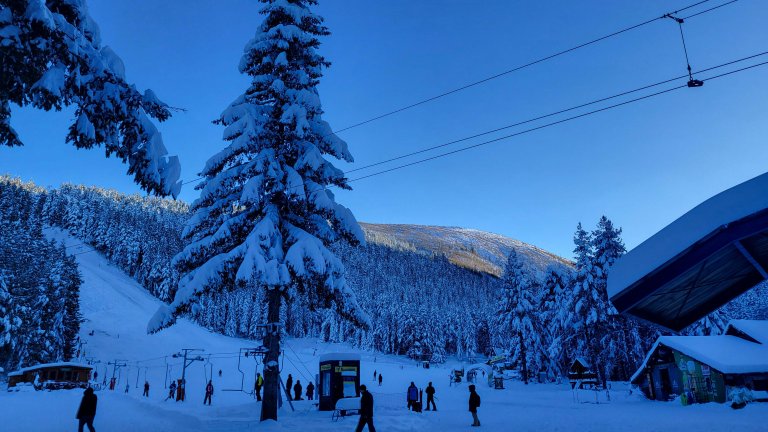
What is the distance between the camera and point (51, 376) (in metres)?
44.8

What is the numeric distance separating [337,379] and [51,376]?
37988 mm

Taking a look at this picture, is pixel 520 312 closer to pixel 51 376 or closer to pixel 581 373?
pixel 581 373

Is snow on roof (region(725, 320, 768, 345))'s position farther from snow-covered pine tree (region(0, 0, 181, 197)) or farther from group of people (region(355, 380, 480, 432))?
snow-covered pine tree (region(0, 0, 181, 197))

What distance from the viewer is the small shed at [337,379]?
22.9 metres

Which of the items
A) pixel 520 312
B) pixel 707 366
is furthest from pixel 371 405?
pixel 520 312

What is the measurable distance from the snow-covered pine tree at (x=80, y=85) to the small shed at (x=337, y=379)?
17.1 meters

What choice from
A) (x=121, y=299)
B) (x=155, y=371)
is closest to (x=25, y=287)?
(x=155, y=371)

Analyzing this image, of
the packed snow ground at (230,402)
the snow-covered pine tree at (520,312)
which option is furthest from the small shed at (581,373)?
the snow-covered pine tree at (520,312)

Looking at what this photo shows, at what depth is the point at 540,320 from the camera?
50750 millimetres

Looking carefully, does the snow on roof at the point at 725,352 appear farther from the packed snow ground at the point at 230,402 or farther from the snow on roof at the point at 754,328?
the packed snow ground at the point at 230,402

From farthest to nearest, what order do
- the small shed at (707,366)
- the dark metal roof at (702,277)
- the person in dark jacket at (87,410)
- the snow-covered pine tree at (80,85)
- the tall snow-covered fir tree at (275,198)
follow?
the small shed at (707,366), the tall snow-covered fir tree at (275,198), the person in dark jacket at (87,410), the dark metal roof at (702,277), the snow-covered pine tree at (80,85)

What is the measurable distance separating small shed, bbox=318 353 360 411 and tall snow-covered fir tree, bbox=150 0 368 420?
7189 mm

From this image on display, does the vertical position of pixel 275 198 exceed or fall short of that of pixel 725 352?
it exceeds it

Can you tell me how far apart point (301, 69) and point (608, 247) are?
3408 centimetres
